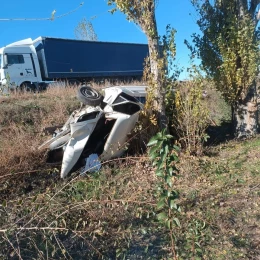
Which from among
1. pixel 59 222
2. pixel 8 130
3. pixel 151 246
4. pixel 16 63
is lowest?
pixel 151 246

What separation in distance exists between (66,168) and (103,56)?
649 inches

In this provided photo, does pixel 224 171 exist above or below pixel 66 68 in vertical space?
below

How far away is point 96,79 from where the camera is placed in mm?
19750

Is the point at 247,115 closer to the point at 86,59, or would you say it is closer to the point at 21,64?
the point at 21,64

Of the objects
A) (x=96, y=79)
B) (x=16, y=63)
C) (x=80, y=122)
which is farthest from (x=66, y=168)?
(x=96, y=79)


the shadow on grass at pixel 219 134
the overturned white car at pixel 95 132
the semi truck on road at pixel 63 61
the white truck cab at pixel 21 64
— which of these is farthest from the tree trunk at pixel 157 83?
the white truck cab at pixel 21 64

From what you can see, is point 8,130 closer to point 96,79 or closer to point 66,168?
point 66,168

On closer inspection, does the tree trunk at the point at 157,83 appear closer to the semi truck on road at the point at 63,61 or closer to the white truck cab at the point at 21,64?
the semi truck on road at the point at 63,61

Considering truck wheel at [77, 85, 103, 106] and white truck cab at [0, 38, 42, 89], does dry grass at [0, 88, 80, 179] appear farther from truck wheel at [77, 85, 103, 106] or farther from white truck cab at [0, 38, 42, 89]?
white truck cab at [0, 38, 42, 89]

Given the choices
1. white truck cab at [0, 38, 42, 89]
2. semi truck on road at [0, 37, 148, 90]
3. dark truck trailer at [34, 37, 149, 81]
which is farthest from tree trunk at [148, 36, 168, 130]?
dark truck trailer at [34, 37, 149, 81]

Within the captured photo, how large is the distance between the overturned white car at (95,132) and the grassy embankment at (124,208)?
12.1 inches

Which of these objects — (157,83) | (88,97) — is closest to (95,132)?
(88,97)

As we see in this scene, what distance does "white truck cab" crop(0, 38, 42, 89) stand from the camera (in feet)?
52.3

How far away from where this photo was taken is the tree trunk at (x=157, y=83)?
557 centimetres
